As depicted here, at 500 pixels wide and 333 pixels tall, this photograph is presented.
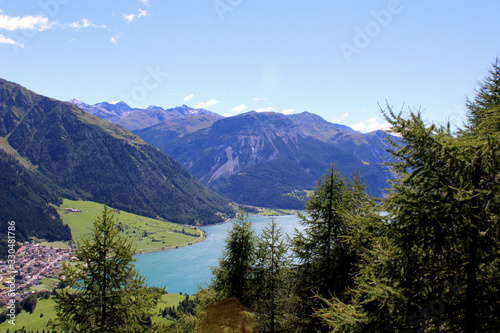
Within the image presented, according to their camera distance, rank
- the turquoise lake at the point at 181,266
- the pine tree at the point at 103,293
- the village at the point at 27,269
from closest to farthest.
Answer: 1. the pine tree at the point at 103,293
2. the village at the point at 27,269
3. the turquoise lake at the point at 181,266

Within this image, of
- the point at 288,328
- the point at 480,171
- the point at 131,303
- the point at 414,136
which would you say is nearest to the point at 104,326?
the point at 131,303

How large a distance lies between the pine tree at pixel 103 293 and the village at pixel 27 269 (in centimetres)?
9152

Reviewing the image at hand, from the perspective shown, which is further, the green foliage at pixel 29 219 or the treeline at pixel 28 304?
the green foliage at pixel 29 219

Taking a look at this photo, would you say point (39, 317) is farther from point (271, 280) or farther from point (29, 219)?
point (29, 219)

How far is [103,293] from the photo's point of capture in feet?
33.0

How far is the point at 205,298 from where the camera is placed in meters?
16.5

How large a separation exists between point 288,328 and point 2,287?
11600cm

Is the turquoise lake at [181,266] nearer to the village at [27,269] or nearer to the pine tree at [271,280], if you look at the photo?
the village at [27,269]

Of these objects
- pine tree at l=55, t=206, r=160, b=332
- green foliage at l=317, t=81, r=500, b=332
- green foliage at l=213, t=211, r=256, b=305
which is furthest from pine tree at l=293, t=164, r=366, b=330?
pine tree at l=55, t=206, r=160, b=332

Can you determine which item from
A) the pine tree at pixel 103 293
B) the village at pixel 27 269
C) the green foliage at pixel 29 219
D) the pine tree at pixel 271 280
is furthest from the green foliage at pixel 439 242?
the green foliage at pixel 29 219

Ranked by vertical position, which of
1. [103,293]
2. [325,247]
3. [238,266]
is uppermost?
[325,247]

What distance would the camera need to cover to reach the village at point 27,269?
94.1 metres

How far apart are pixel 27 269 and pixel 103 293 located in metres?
145

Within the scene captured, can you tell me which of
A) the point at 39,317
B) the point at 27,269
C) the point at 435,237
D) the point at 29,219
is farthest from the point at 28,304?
the point at 435,237
